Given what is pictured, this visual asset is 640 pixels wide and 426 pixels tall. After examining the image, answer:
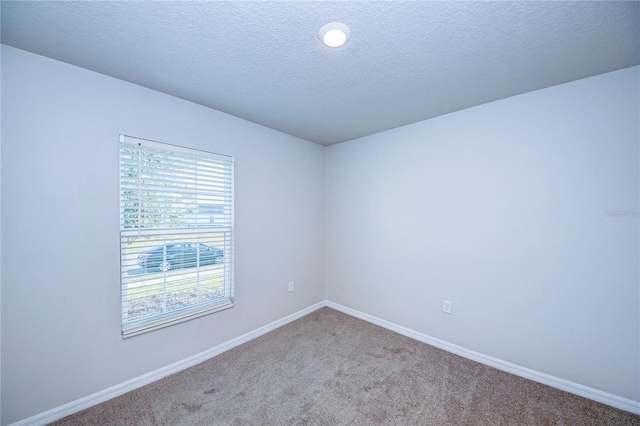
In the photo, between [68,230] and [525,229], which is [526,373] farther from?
[68,230]

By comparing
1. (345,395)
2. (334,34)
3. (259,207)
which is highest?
(334,34)

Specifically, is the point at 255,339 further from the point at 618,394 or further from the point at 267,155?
the point at 618,394

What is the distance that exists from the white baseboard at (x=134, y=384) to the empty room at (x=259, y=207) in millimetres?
16

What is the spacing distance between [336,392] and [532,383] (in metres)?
1.62

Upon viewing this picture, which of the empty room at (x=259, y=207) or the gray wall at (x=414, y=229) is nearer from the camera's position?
the empty room at (x=259, y=207)

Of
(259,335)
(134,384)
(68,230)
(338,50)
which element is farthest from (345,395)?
(338,50)

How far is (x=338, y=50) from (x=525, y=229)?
209 centimetres

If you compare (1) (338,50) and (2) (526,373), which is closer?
(1) (338,50)

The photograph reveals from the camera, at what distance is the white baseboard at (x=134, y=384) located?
63.5 inches

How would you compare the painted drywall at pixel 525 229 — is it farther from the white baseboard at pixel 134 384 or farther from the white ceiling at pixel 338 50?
the white baseboard at pixel 134 384

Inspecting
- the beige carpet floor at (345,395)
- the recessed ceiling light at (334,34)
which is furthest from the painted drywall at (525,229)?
the recessed ceiling light at (334,34)

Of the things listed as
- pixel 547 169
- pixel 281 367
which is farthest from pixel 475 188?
pixel 281 367

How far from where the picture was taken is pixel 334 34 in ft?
4.51

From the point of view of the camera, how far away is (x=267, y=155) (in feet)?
9.53
